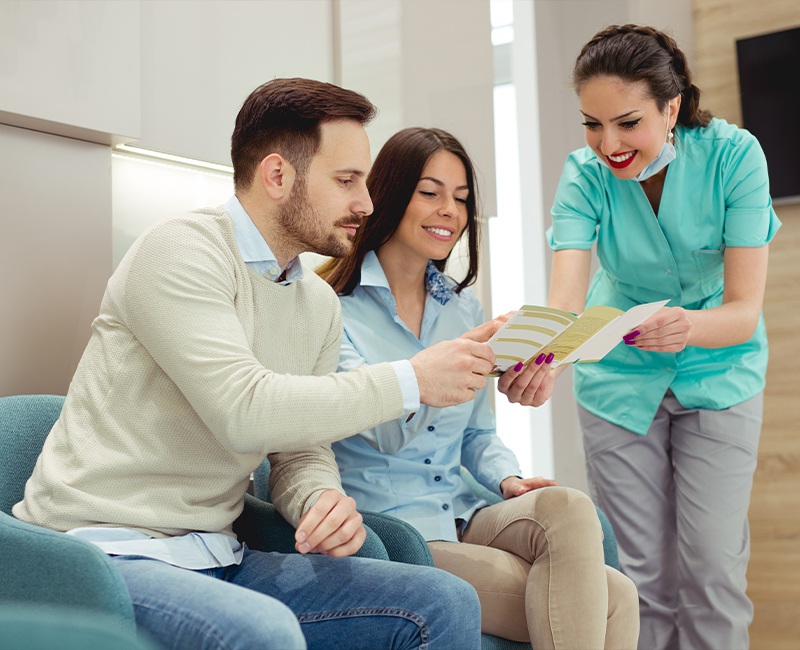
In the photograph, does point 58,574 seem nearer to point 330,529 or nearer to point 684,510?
point 330,529

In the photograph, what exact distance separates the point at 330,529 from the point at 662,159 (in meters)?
1.30

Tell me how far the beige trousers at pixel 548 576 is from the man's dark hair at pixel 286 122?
30.7 inches

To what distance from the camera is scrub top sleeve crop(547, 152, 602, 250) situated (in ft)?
7.71

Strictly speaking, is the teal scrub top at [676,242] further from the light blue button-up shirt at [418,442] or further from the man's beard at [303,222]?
the man's beard at [303,222]

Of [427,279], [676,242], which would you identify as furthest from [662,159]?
[427,279]

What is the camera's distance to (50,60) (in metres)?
1.80

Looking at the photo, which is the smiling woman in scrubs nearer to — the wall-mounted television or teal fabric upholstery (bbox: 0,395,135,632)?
the wall-mounted television

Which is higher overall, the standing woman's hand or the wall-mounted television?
the wall-mounted television

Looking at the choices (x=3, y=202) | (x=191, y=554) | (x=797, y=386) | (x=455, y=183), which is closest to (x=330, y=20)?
(x=455, y=183)

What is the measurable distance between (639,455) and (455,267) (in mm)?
905

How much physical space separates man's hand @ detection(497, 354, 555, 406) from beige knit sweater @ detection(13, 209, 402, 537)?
1.33 feet

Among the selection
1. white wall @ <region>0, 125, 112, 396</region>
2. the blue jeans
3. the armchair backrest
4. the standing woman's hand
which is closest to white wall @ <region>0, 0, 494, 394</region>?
white wall @ <region>0, 125, 112, 396</region>

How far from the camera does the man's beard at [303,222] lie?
5.06ft

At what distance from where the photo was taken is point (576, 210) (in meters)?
2.37
